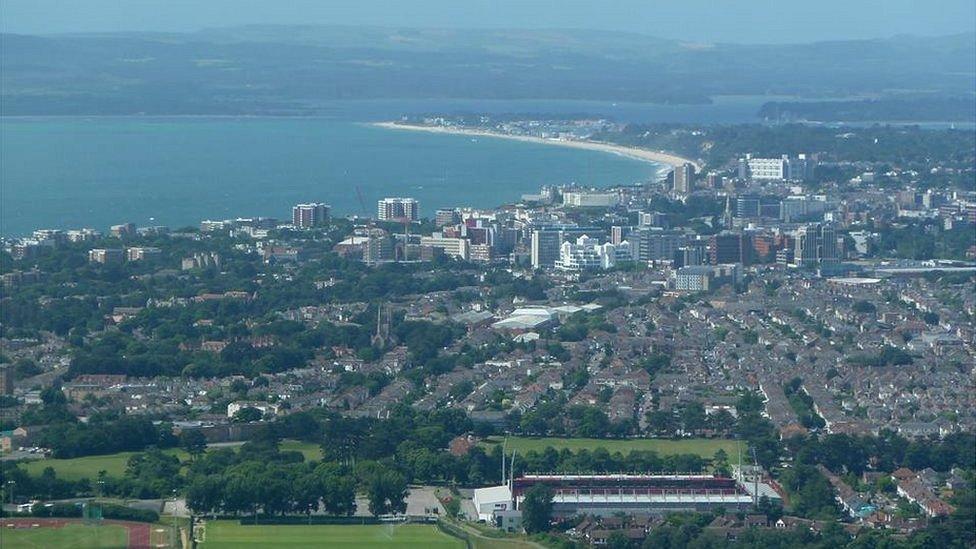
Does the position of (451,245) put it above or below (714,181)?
above

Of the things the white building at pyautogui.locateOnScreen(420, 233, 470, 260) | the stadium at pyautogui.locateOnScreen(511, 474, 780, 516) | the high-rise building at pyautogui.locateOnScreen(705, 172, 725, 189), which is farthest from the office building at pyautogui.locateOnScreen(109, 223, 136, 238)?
the stadium at pyautogui.locateOnScreen(511, 474, 780, 516)

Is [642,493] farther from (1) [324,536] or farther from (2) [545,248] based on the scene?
(2) [545,248]

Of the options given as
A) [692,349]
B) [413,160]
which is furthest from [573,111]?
[692,349]

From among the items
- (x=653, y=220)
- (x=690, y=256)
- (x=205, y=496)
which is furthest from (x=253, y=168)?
(x=205, y=496)

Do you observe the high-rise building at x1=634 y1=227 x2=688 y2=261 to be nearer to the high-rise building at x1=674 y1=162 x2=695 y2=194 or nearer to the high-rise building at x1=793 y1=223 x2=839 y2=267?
the high-rise building at x1=793 y1=223 x2=839 y2=267

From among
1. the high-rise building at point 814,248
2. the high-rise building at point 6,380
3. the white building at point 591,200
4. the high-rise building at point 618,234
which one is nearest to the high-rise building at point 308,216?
the white building at point 591,200

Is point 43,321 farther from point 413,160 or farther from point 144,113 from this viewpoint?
point 144,113

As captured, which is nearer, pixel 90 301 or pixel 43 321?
pixel 43 321
